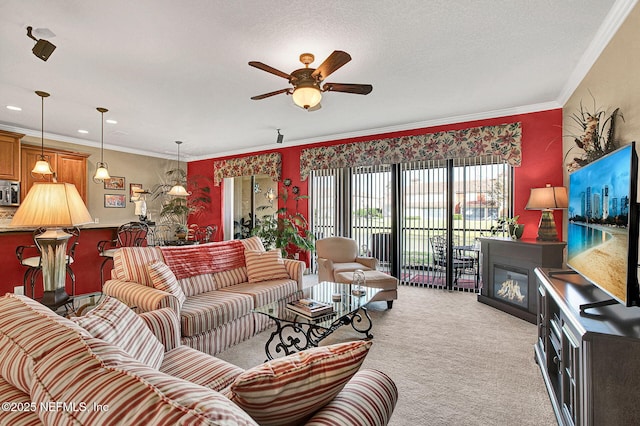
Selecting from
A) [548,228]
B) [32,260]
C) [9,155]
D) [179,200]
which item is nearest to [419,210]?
[548,228]

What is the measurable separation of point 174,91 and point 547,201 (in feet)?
14.5

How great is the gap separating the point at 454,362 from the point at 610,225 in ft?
5.04

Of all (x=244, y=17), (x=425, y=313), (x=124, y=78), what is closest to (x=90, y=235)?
(x=124, y=78)

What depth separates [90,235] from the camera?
421cm

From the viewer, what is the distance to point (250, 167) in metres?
6.77

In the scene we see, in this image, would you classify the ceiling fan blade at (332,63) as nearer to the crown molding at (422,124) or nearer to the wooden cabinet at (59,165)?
the crown molding at (422,124)

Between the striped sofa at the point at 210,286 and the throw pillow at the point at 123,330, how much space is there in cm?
86

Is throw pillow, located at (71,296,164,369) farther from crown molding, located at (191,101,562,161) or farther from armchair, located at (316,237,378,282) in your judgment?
crown molding, located at (191,101,562,161)

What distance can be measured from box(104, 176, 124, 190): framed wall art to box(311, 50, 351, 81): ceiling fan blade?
5.91m

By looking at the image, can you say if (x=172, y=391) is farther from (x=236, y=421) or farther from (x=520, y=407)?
(x=520, y=407)

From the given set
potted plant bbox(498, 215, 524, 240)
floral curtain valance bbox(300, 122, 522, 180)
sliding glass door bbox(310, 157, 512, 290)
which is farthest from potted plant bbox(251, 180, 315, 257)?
potted plant bbox(498, 215, 524, 240)

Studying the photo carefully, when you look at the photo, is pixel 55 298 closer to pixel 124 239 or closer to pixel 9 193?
pixel 124 239

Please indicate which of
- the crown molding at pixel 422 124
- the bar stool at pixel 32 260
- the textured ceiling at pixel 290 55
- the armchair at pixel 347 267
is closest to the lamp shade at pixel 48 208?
the textured ceiling at pixel 290 55

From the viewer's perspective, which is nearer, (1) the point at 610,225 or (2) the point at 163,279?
(1) the point at 610,225
